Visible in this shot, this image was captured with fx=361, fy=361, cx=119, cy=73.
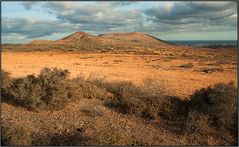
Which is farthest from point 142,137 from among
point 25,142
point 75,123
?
point 25,142

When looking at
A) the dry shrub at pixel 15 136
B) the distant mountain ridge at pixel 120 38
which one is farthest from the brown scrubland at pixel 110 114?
the distant mountain ridge at pixel 120 38

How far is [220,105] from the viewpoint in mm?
7555

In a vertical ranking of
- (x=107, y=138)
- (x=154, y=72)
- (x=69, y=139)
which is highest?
(x=154, y=72)

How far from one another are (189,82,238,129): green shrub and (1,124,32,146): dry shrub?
3.72 meters

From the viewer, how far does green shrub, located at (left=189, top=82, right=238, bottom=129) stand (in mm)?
7406

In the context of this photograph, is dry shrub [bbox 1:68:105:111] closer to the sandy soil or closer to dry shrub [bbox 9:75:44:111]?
dry shrub [bbox 9:75:44:111]

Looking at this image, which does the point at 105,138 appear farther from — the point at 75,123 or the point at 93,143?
the point at 75,123

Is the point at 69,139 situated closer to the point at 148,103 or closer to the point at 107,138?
the point at 107,138

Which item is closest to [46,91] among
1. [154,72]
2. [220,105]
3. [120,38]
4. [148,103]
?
[148,103]

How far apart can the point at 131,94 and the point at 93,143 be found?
10.5 ft

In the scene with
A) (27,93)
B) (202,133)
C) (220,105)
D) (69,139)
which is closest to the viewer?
(69,139)

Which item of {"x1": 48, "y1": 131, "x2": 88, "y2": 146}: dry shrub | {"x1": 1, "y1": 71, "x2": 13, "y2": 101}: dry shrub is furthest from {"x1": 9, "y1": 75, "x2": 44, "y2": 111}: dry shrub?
{"x1": 48, "y1": 131, "x2": 88, "y2": 146}: dry shrub

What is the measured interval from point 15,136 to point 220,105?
13.7ft

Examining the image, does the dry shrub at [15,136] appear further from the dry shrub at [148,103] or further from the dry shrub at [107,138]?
the dry shrub at [148,103]
